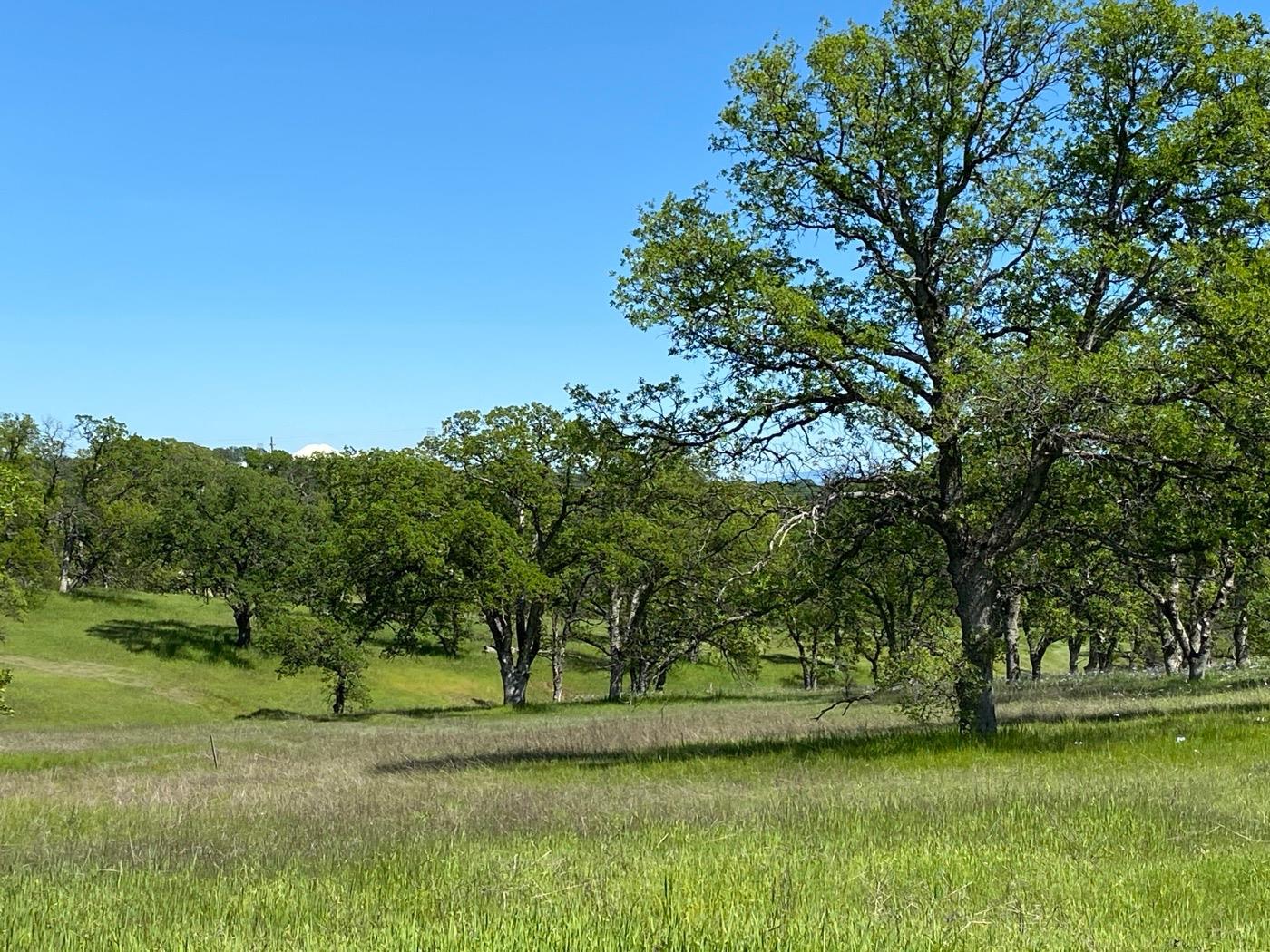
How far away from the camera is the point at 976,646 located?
16.2 metres

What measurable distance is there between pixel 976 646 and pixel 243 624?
64.5m

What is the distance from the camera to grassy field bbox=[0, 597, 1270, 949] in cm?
524

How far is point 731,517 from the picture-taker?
57.6 ft

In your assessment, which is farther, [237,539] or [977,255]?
[237,539]

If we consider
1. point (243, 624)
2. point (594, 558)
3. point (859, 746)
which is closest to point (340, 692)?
point (594, 558)

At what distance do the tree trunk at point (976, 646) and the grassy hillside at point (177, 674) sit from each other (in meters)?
36.2

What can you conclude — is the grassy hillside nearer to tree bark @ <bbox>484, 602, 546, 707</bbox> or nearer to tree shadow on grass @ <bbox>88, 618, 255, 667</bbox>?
tree shadow on grass @ <bbox>88, 618, 255, 667</bbox>

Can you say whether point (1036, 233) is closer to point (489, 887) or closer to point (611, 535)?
point (489, 887)

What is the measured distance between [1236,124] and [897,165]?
529cm

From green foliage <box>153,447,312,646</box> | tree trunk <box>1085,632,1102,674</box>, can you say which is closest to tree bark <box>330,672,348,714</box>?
green foliage <box>153,447,312,646</box>

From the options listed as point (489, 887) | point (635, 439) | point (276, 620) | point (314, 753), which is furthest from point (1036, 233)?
point (276, 620)

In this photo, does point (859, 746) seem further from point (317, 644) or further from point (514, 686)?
point (317, 644)

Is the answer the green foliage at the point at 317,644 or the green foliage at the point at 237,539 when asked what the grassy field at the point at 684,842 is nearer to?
the green foliage at the point at 317,644

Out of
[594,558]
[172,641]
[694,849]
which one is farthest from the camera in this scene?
[172,641]
